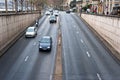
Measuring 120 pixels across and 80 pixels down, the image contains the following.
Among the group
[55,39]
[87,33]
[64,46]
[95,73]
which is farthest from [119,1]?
[95,73]

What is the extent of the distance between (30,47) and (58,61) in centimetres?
1029

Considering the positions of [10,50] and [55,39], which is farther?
[55,39]

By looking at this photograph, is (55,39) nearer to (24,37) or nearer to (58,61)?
(24,37)

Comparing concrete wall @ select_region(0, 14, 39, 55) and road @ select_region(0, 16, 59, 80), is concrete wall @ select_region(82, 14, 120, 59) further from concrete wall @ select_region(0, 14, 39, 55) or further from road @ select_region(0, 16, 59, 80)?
concrete wall @ select_region(0, 14, 39, 55)

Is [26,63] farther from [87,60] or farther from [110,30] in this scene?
[110,30]

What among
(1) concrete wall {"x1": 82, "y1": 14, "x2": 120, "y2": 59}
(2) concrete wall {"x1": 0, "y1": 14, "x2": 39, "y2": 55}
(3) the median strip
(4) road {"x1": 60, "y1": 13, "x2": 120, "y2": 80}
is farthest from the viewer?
(2) concrete wall {"x1": 0, "y1": 14, "x2": 39, "y2": 55}

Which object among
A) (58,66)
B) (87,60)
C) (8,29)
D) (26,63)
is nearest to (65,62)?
(58,66)

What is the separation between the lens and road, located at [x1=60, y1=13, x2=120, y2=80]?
1110 inches

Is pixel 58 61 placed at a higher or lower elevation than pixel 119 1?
lower

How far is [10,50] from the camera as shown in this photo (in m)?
40.3

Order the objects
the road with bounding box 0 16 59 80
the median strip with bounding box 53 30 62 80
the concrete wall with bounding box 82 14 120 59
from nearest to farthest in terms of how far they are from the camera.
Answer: the median strip with bounding box 53 30 62 80
the road with bounding box 0 16 59 80
the concrete wall with bounding box 82 14 120 59

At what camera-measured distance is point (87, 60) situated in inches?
1375

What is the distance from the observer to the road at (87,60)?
92.5 feet

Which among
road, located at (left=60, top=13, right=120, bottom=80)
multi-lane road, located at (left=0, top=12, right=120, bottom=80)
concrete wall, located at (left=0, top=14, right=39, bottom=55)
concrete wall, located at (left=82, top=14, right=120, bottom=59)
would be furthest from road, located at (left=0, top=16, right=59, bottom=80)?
concrete wall, located at (left=82, top=14, right=120, bottom=59)
